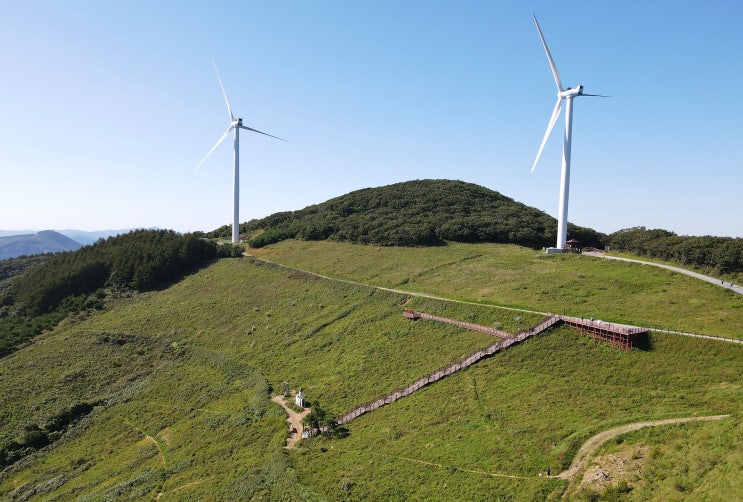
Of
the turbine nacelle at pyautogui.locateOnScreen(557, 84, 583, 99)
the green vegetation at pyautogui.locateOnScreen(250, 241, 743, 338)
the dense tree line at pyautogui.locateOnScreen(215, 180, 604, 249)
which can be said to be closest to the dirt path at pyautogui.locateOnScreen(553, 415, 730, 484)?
the green vegetation at pyautogui.locateOnScreen(250, 241, 743, 338)

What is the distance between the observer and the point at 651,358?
38469mm

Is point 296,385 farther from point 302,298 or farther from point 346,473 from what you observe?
point 302,298

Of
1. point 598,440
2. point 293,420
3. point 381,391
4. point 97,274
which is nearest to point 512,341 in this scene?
point 381,391

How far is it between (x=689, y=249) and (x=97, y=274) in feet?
393

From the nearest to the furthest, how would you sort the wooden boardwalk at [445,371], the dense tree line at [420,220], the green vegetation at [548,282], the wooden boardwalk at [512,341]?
the wooden boardwalk at [512,341] < the wooden boardwalk at [445,371] < the green vegetation at [548,282] < the dense tree line at [420,220]

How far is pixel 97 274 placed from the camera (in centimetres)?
10775

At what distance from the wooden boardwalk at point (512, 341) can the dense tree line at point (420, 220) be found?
178ft

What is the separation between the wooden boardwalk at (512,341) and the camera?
40.6 metres

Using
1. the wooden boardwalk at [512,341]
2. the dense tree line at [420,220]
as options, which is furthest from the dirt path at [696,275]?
the dense tree line at [420,220]

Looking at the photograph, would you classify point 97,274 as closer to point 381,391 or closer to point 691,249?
point 381,391

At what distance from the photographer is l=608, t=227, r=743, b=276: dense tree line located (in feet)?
186

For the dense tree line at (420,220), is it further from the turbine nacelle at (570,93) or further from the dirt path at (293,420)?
the dirt path at (293,420)

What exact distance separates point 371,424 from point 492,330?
17869mm

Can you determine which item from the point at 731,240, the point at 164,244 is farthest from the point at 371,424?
the point at 164,244
